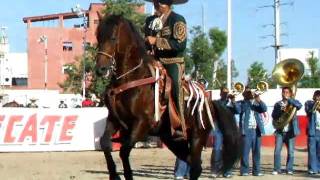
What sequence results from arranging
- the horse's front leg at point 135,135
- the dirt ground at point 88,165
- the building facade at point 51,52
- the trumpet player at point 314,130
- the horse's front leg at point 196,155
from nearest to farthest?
the horse's front leg at point 135,135
the horse's front leg at point 196,155
the dirt ground at point 88,165
the trumpet player at point 314,130
the building facade at point 51,52

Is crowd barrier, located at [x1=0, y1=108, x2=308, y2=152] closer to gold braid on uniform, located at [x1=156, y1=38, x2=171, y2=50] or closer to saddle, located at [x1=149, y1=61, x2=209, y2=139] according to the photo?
saddle, located at [x1=149, y1=61, x2=209, y2=139]

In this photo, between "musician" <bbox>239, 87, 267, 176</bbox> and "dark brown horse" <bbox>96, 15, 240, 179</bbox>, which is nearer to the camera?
"dark brown horse" <bbox>96, 15, 240, 179</bbox>

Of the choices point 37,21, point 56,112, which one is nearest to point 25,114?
point 56,112

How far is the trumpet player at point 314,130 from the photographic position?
16125 mm

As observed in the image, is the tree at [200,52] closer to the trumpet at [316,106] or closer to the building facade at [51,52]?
the trumpet at [316,106]

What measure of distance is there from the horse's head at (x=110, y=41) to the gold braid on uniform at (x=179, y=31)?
0.85 m

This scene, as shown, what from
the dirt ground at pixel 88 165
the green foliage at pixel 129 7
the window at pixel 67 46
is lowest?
the dirt ground at pixel 88 165

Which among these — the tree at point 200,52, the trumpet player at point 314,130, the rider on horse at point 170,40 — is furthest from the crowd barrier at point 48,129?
the tree at point 200,52

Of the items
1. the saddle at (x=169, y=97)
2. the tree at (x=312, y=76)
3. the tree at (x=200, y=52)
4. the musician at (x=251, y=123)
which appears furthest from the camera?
the tree at (x=312, y=76)

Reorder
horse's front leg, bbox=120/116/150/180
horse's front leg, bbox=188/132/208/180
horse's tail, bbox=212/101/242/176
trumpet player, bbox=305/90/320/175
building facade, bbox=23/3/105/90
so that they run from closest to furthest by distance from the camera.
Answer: horse's front leg, bbox=120/116/150/180, horse's front leg, bbox=188/132/208/180, horse's tail, bbox=212/101/242/176, trumpet player, bbox=305/90/320/175, building facade, bbox=23/3/105/90

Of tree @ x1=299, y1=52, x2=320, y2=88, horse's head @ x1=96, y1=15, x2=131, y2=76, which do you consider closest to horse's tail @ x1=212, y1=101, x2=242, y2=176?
horse's head @ x1=96, y1=15, x2=131, y2=76

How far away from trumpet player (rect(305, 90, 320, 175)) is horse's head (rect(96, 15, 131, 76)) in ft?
30.2

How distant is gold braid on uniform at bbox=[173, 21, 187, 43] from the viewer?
8.72m

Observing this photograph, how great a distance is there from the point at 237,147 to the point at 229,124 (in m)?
0.40
